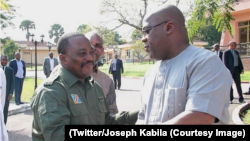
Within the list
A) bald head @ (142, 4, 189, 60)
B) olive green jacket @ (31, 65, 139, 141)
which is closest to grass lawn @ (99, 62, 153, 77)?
olive green jacket @ (31, 65, 139, 141)

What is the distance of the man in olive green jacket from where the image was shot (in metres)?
1.92

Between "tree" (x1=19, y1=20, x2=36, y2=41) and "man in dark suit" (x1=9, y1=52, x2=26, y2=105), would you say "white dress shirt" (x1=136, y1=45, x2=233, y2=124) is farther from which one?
"tree" (x1=19, y1=20, x2=36, y2=41)

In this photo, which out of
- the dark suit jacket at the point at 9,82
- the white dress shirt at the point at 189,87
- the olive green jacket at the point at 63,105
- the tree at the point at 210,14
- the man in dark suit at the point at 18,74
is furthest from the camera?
the man in dark suit at the point at 18,74

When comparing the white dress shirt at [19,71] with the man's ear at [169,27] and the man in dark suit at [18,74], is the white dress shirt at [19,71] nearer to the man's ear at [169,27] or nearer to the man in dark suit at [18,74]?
the man in dark suit at [18,74]

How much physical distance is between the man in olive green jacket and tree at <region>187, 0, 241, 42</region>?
3.40m

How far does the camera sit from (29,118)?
7898 millimetres

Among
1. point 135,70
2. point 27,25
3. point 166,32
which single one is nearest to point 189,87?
point 166,32

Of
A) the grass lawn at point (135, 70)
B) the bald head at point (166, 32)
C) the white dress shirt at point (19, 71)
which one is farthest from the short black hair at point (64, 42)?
the grass lawn at point (135, 70)

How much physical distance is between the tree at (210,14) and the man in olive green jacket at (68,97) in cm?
340

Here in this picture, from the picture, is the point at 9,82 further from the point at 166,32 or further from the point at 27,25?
the point at 27,25

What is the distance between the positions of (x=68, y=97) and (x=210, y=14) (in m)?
4.06

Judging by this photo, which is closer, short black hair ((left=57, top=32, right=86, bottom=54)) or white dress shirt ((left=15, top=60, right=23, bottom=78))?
short black hair ((left=57, top=32, right=86, bottom=54))

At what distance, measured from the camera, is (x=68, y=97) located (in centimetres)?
206

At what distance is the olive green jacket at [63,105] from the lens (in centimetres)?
191
